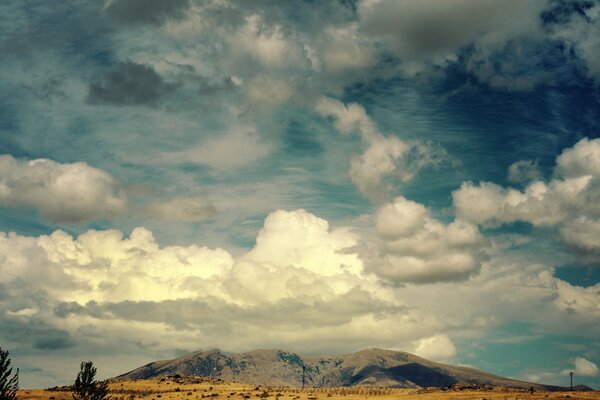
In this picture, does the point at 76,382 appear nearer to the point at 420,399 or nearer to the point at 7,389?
the point at 7,389

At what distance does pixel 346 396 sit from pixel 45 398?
180ft

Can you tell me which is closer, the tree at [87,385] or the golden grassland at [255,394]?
the tree at [87,385]

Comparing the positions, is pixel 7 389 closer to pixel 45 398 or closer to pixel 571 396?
pixel 45 398

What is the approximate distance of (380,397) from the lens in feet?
343

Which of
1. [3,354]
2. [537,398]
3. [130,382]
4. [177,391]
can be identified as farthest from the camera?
[130,382]

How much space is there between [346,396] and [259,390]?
2013 cm

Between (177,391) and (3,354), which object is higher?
(3,354)

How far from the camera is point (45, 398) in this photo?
108500mm

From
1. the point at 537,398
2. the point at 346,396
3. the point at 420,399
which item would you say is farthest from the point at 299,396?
the point at 537,398

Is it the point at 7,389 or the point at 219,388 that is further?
the point at 219,388

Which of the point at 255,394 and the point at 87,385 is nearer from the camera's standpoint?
the point at 87,385

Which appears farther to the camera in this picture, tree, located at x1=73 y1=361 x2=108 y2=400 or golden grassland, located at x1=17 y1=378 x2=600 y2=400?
golden grassland, located at x1=17 y1=378 x2=600 y2=400

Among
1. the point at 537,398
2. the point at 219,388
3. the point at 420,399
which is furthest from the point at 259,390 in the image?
the point at 537,398

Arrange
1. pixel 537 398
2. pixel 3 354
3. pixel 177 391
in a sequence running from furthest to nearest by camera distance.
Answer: pixel 177 391 → pixel 537 398 → pixel 3 354
